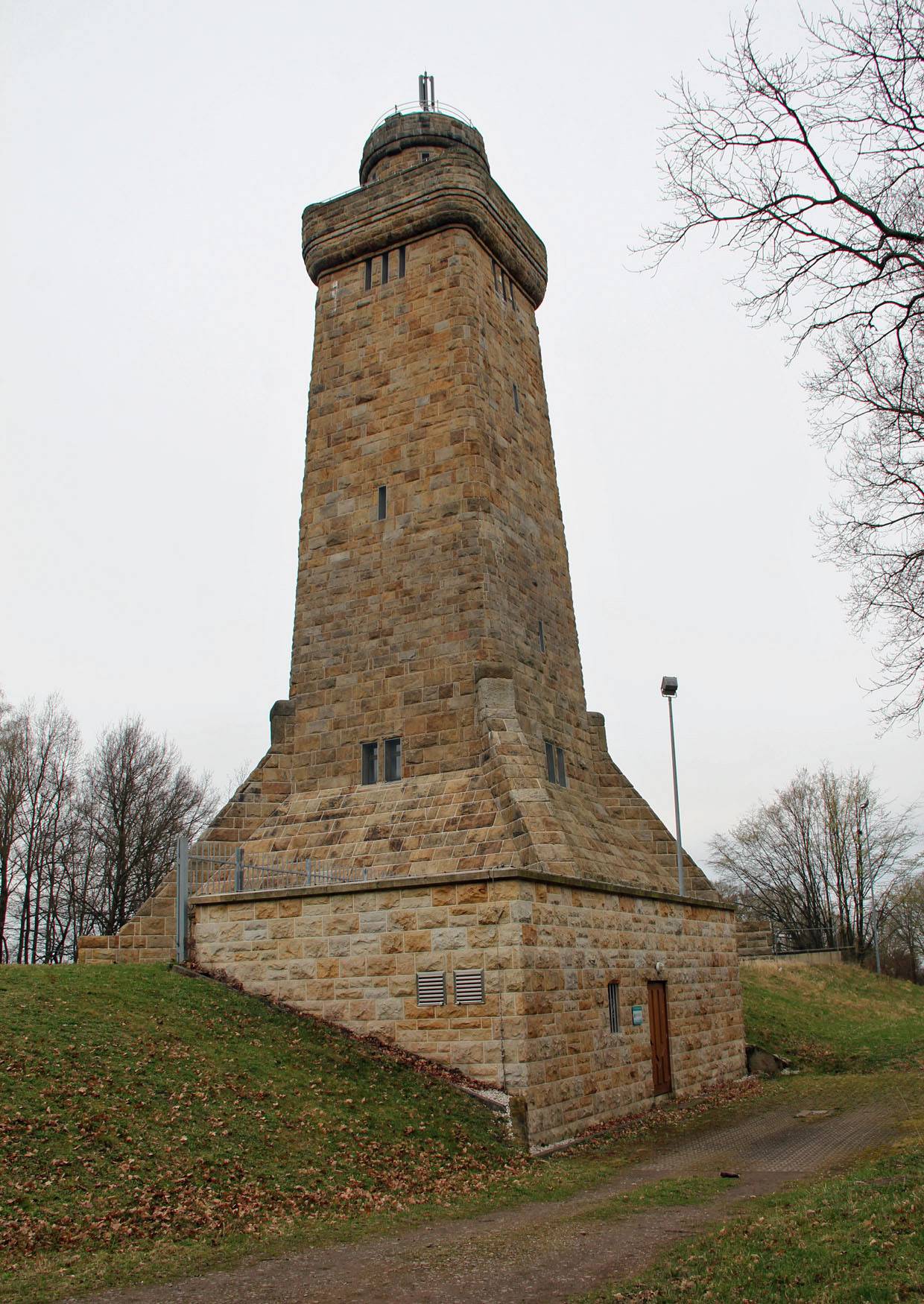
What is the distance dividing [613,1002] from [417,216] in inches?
554

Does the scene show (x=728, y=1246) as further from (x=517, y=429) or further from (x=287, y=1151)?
(x=517, y=429)

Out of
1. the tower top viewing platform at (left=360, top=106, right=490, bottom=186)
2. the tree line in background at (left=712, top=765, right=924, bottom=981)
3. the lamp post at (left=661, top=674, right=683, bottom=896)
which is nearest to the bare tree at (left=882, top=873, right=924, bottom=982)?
the tree line in background at (left=712, top=765, right=924, bottom=981)

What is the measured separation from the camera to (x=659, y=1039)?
15.4m

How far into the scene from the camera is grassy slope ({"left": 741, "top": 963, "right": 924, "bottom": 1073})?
2159cm

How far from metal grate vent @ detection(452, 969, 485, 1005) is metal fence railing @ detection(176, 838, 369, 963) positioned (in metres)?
2.18

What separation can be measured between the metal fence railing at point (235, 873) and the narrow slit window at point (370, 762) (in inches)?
64.2

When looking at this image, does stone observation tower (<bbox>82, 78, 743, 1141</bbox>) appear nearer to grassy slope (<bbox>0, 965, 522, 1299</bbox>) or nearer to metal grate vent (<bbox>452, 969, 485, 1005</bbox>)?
metal grate vent (<bbox>452, 969, 485, 1005</bbox>)

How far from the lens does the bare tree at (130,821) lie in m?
31.4

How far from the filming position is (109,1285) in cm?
645

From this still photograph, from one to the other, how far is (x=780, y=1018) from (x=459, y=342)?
1780cm

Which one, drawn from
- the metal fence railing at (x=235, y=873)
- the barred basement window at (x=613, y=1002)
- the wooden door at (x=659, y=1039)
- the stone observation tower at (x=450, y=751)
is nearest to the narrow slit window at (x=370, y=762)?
the stone observation tower at (x=450, y=751)

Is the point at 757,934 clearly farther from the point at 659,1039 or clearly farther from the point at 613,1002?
the point at 613,1002

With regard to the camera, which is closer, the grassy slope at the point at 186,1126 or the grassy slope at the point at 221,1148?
the grassy slope at the point at 221,1148

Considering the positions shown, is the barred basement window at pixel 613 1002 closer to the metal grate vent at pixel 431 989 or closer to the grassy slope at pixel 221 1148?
the grassy slope at pixel 221 1148
